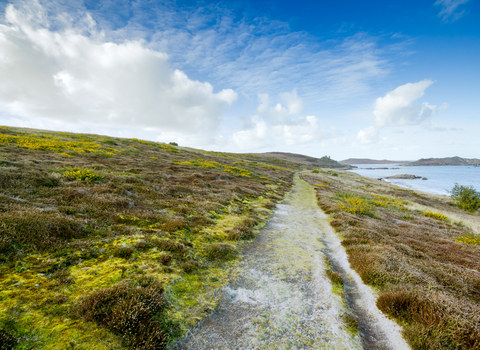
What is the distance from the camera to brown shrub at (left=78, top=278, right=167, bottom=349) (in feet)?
12.8

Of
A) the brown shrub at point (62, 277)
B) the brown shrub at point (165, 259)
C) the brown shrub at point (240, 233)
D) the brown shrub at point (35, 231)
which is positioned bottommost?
the brown shrub at point (240, 233)

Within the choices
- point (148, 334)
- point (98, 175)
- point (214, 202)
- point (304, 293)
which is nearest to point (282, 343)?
point (304, 293)

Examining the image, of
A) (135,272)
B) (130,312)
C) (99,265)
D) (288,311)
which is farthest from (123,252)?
(288,311)

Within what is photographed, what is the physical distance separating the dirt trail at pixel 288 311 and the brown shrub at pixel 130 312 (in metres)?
0.68

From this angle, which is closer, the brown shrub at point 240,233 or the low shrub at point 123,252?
the low shrub at point 123,252

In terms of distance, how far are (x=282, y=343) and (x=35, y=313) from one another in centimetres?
526

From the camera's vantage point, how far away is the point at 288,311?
561 centimetres

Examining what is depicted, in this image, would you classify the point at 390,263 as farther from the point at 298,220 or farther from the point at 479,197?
the point at 479,197

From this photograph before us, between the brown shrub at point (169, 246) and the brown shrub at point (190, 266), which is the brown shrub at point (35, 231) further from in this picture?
the brown shrub at point (190, 266)

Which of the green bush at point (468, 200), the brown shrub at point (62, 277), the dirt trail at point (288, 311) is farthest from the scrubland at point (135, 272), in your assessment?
the green bush at point (468, 200)

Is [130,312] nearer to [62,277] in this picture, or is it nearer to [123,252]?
[62,277]

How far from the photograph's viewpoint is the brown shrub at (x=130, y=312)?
3.89 meters

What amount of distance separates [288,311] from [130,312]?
4135 millimetres

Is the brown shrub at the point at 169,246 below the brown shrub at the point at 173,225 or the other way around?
below
